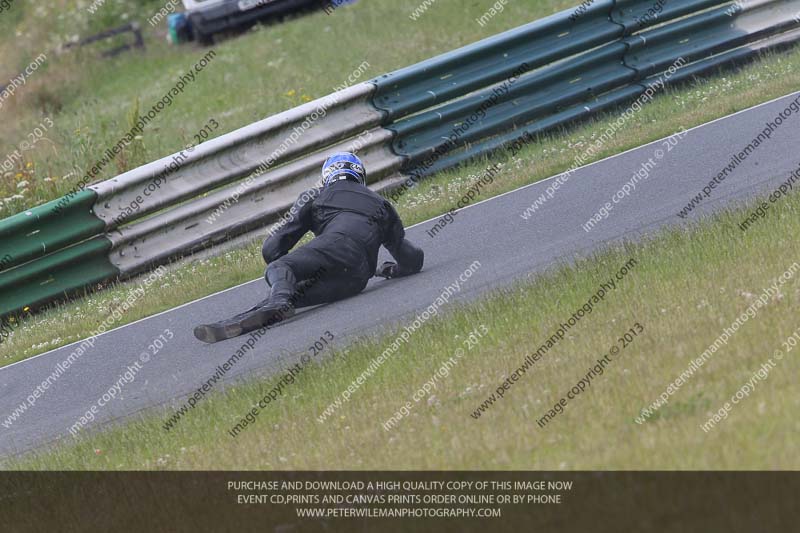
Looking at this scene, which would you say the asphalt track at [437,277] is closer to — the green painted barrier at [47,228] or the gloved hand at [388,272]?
the gloved hand at [388,272]

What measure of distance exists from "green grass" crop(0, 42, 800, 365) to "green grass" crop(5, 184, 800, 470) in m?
2.96

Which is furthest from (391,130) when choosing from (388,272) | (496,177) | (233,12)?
(233,12)

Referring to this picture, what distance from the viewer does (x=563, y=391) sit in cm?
615

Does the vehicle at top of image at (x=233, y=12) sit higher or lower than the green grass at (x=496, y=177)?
lower

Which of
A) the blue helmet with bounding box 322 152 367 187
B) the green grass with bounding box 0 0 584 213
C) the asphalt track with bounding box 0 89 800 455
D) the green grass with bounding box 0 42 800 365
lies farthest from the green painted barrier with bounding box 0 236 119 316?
the blue helmet with bounding box 322 152 367 187

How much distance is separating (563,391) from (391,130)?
22.5ft

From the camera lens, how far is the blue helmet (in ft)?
30.7

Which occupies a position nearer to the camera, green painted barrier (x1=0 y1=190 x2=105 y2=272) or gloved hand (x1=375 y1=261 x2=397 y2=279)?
gloved hand (x1=375 y1=261 x2=397 y2=279)

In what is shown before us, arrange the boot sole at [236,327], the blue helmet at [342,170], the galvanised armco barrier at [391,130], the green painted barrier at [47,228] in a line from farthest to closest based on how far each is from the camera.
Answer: the galvanised armco barrier at [391,130] < the green painted barrier at [47,228] < the blue helmet at [342,170] < the boot sole at [236,327]

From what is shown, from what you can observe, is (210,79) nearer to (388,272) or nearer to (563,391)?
(388,272)

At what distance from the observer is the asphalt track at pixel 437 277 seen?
8.31 m

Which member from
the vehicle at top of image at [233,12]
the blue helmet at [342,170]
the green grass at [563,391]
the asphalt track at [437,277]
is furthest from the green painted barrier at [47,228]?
the vehicle at top of image at [233,12]

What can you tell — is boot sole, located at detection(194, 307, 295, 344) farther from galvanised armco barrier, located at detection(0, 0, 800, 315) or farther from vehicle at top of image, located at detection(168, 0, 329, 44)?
vehicle at top of image, located at detection(168, 0, 329, 44)

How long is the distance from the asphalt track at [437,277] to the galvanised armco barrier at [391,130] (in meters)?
1.57
